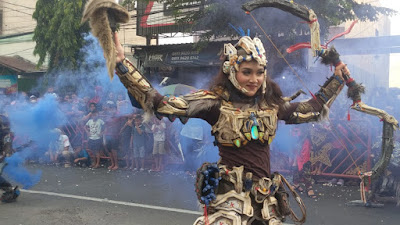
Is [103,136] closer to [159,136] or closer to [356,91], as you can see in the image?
[159,136]

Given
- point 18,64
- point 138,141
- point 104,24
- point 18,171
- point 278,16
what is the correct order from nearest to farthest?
1. point 104,24
2. point 18,171
3. point 278,16
4. point 138,141
5. point 18,64

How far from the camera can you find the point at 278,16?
9.30 meters

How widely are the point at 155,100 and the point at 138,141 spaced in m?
7.64

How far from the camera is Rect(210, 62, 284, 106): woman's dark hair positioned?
3.55m

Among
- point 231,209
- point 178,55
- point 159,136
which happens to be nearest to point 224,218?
point 231,209

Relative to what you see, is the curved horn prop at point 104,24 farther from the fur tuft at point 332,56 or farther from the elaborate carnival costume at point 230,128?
the fur tuft at point 332,56

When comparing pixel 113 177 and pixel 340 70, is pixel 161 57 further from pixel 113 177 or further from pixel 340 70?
pixel 340 70

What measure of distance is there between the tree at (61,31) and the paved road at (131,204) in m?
6.77

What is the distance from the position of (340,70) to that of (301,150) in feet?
17.1

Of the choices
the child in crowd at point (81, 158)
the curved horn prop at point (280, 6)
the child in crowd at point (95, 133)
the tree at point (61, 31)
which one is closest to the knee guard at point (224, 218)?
the curved horn prop at point (280, 6)

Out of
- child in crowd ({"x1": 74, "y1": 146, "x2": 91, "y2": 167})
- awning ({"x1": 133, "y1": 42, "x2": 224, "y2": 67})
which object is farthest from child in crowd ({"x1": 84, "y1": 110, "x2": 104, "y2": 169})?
awning ({"x1": 133, "y1": 42, "x2": 224, "y2": 67})

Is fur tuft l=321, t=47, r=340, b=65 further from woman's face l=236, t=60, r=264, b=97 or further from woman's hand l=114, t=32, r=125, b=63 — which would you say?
woman's hand l=114, t=32, r=125, b=63

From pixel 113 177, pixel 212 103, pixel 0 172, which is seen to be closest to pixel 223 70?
pixel 212 103

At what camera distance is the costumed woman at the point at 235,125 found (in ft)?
10.8
